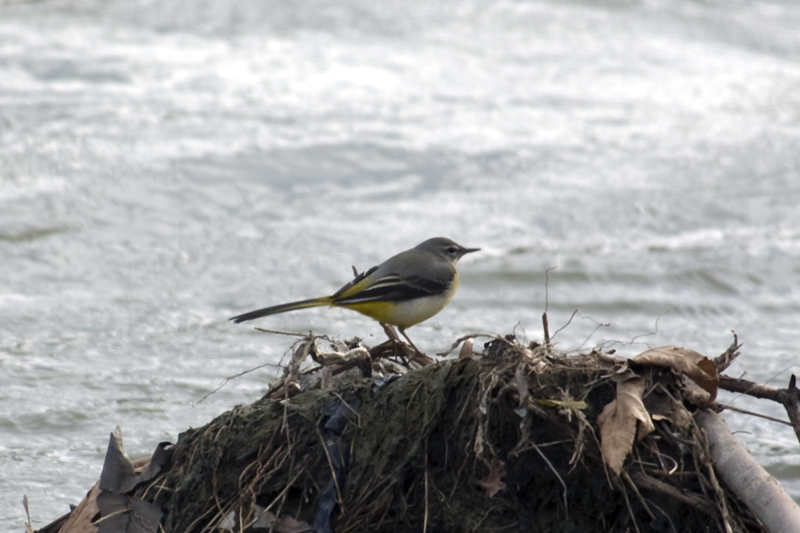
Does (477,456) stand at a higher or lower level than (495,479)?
higher

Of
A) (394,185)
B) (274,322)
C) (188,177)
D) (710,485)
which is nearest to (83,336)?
(274,322)

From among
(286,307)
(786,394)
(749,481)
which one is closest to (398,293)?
(286,307)

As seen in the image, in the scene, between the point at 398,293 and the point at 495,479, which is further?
the point at 398,293

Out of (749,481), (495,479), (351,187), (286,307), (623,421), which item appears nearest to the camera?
(749,481)

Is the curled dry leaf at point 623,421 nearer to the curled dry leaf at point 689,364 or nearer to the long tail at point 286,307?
the curled dry leaf at point 689,364

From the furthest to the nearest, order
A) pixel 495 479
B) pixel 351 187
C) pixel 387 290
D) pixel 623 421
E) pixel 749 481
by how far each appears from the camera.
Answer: pixel 351 187 < pixel 387 290 < pixel 495 479 < pixel 623 421 < pixel 749 481

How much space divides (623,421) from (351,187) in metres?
8.62

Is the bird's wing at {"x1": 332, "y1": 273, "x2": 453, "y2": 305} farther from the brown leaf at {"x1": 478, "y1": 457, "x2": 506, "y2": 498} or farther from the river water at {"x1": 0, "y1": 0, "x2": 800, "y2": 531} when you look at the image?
the brown leaf at {"x1": 478, "y1": 457, "x2": 506, "y2": 498}

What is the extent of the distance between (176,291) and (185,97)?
566cm

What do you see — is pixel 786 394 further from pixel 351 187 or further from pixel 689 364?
pixel 351 187

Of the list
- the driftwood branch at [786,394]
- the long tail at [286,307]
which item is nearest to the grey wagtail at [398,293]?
the long tail at [286,307]

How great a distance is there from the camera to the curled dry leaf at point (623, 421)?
385cm

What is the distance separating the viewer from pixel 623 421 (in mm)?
3916

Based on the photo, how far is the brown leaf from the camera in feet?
13.3
